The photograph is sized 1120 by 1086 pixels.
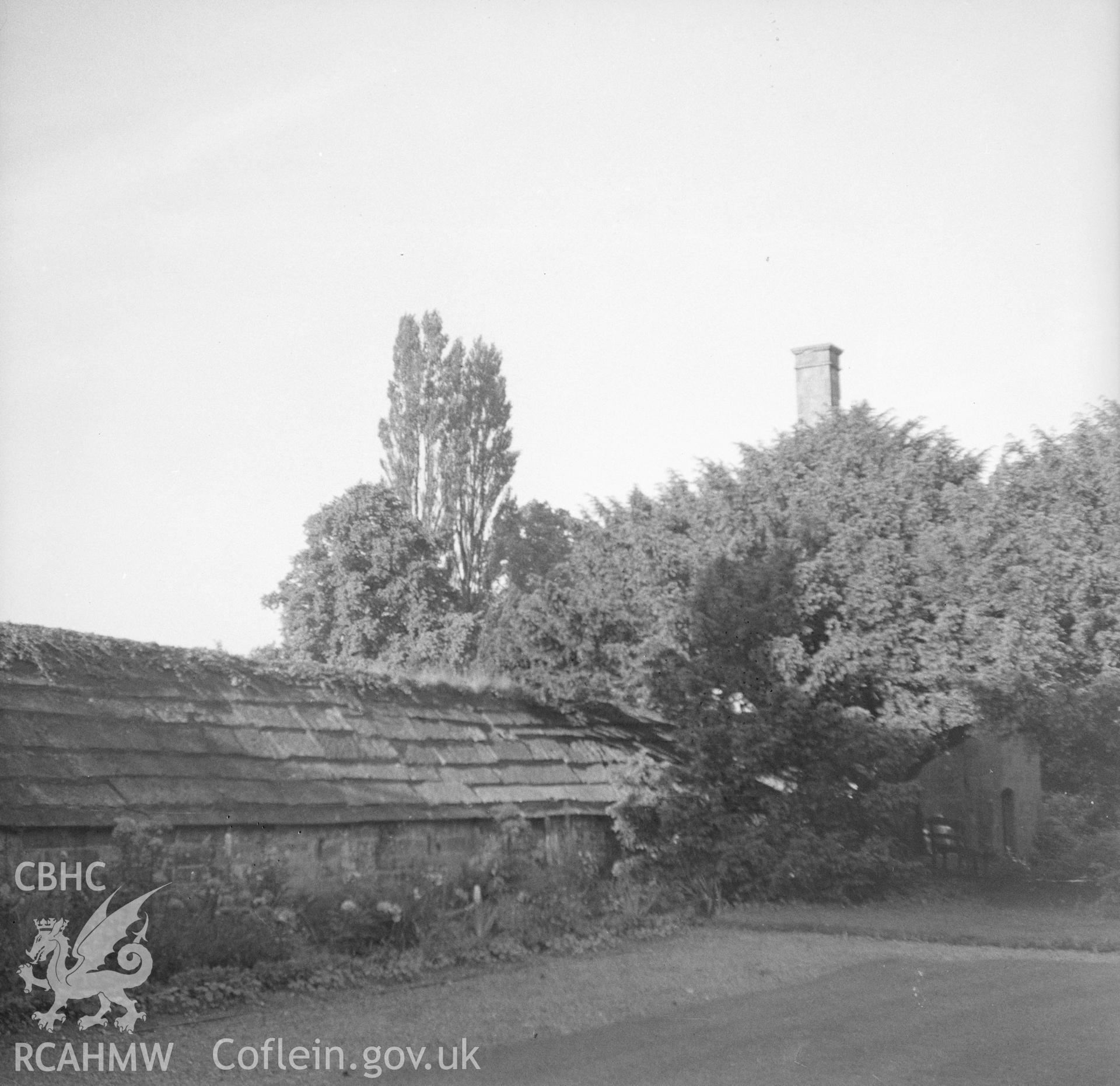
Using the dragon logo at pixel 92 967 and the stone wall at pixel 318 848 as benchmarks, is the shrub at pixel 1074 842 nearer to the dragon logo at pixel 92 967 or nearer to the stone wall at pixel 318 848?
the stone wall at pixel 318 848

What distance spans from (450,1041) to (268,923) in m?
2.54

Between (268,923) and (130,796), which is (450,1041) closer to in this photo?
(268,923)

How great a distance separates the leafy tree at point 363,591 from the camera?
36312 mm

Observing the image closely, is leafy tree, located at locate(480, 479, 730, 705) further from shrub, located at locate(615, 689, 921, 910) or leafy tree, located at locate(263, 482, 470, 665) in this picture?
leafy tree, located at locate(263, 482, 470, 665)

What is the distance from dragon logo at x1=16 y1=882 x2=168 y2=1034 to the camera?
797 centimetres

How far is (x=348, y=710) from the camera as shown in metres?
13.6

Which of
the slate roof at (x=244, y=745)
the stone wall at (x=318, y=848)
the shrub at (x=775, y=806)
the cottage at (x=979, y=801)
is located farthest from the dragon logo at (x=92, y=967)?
the cottage at (x=979, y=801)

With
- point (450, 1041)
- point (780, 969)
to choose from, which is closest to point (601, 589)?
point (780, 969)

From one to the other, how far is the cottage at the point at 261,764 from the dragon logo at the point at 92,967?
1016 millimetres

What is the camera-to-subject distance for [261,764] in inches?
472

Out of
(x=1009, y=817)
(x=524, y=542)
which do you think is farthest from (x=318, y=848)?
(x=524, y=542)

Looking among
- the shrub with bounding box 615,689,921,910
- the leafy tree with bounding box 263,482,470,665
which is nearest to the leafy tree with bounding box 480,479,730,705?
the shrub with bounding box 615,689,921,910

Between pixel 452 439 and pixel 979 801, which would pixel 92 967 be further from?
pixel 452 439

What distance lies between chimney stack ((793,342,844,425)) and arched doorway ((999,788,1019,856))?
35.0 ft
